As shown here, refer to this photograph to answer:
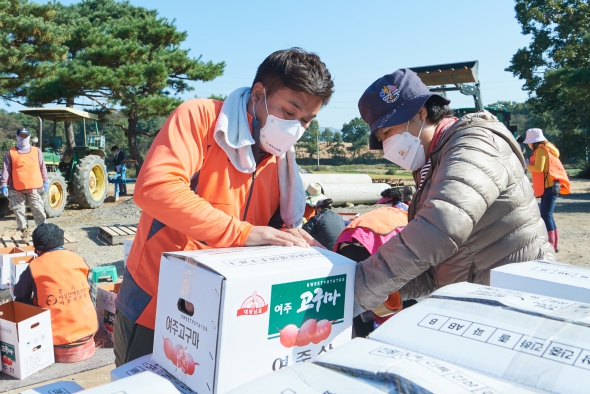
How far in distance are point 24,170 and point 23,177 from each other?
0.11 meters

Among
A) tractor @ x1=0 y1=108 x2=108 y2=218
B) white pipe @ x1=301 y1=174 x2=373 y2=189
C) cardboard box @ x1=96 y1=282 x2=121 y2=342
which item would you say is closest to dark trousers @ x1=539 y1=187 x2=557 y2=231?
cardboard box @ x1=96 y1=282 x2=121 y2=342

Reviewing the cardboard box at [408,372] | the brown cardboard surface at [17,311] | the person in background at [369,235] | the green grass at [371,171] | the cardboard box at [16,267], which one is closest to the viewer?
the cardboard box at [408,372]

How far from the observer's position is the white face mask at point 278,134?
Answer: 1724mm

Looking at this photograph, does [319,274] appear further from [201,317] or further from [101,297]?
[101,297]

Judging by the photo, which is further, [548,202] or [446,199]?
[548,202]

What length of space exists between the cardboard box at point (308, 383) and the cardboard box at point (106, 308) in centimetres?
367

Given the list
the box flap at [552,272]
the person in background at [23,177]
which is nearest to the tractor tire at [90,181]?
the person in background at [23,177]

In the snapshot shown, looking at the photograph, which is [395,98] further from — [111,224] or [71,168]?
[71,168]

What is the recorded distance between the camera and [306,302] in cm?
129

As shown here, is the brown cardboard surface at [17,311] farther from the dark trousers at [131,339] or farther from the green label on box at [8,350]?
the dark trousers at [131,339]

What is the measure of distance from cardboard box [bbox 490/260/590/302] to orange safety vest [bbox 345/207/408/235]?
3.85 feet

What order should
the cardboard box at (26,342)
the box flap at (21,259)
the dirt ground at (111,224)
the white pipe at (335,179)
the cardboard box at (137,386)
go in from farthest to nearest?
Answer: the white pipe at (335,179), the dirt ground at (111,224), the box flap at (21,259), the cardboard box at (26,342), the cardboard box at (137,386)

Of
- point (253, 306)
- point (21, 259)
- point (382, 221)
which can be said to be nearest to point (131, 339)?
point (253, 306)

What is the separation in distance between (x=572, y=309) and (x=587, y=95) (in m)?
15.1
